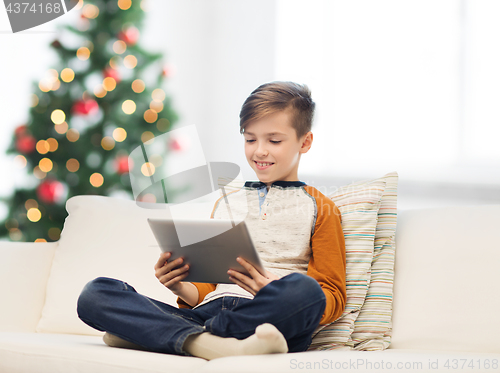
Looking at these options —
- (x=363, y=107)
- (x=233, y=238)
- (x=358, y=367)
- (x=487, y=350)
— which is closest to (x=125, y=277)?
(x=233, y=238)

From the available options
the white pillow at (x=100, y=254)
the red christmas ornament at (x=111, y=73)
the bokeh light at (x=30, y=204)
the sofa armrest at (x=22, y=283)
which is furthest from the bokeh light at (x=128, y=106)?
the sofa armrest at (x=22, y=283)

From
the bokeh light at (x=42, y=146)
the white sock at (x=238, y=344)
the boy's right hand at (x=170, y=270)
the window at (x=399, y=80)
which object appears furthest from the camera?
the bokeh light at (x=42, y=146)

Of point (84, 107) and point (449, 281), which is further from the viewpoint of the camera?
point (84, 107)

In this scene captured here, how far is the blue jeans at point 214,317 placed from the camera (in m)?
0.88

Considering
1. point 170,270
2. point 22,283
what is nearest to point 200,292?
point 170,270

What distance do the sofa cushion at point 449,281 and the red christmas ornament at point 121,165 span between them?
4.68 ft

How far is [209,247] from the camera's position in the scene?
0.95m

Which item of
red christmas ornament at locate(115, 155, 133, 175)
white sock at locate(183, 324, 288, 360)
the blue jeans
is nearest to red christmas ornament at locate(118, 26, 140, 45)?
red christmas ornament at locate(115, 155, 133, 175)

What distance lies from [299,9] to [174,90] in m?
0.88

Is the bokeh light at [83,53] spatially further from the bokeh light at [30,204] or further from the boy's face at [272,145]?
the boy's face at [272,145]

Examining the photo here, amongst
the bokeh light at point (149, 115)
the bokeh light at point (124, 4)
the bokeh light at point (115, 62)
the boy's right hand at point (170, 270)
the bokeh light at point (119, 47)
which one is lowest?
the boy's right hand at point (170, 270)

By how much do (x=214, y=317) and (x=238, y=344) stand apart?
3.9 inches

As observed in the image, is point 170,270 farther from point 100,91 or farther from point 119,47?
point 119,47

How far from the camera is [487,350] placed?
42.0 inches
